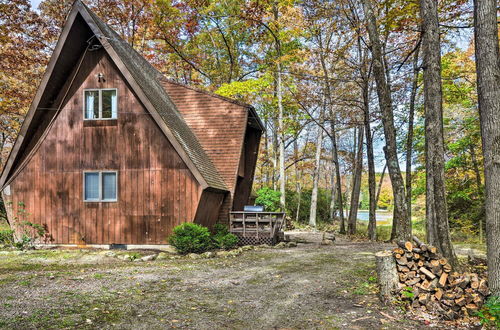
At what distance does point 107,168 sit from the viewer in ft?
44.3

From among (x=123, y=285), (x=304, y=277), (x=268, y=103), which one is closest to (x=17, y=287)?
(x=123, y=285)

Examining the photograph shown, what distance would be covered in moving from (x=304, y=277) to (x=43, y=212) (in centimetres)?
1016

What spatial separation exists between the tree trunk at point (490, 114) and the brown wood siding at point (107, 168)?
874 cm

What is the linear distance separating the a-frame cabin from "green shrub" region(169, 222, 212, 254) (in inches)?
21.7

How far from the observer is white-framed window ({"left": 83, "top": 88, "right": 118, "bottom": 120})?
45.1 feet

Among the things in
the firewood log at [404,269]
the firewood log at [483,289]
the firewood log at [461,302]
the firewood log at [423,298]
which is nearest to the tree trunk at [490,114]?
the firewood log at [483,289]

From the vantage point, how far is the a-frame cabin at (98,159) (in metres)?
13.1

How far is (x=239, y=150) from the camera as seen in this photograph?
15984 mm

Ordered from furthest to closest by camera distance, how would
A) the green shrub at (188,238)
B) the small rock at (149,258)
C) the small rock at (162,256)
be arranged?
the green shrub at (188,238), the small rock at (162,256), the small rock at (149,258)

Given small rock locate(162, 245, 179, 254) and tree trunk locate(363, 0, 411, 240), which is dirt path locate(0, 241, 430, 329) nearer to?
tree trunk locate(363, 0, 411, 240)

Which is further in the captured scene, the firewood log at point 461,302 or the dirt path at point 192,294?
the firewood log at point 461,302

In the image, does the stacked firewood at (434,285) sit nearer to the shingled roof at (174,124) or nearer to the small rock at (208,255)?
the small rock at (208,255)

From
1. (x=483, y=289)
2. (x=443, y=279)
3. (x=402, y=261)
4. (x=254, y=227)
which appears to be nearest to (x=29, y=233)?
(x=254, y=227)

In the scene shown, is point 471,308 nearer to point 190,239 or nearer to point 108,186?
point 190,239
